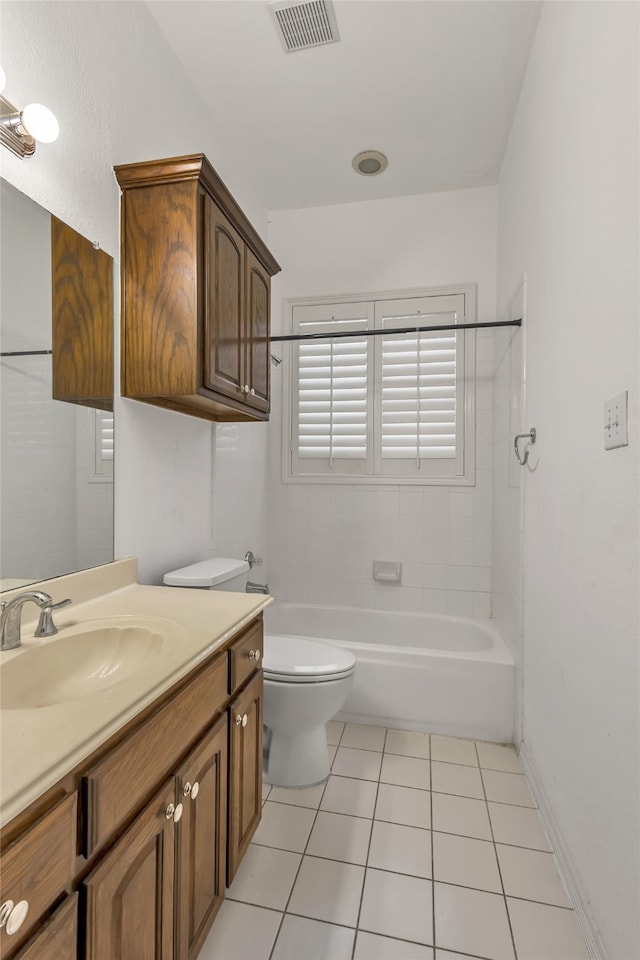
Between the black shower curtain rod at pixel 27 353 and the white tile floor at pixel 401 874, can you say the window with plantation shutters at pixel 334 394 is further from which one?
the black shower curtain rod at pixel 27 353

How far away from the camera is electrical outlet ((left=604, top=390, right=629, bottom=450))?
3.36 ft

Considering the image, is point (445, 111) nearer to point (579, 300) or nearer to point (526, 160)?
point (526, 160)

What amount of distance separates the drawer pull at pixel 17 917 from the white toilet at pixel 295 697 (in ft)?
3.81

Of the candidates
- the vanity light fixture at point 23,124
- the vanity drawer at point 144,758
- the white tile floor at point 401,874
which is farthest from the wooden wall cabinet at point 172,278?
the white tile floor at point 401,874

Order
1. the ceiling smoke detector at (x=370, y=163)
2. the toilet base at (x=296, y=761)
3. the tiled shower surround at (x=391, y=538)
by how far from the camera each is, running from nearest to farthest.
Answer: the toilet base at (x=296, y=761)
the ceiling smoke detector at (x=370, y=163)
the tiled shower surround at (x=391, y=538)

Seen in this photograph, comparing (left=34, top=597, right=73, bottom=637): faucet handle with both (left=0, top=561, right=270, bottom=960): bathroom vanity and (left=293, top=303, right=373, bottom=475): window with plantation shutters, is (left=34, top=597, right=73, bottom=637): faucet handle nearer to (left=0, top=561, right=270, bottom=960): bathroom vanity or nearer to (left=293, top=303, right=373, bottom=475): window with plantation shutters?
(left=0, top=561, right=270, bottom=960): bathroom vanity

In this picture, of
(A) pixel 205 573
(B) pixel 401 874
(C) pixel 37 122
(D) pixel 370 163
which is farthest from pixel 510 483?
→ (C) pixel 37 122

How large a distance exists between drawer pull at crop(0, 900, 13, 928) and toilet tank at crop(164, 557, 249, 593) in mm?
1185

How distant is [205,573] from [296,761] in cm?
80

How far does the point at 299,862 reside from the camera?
146 centimetres

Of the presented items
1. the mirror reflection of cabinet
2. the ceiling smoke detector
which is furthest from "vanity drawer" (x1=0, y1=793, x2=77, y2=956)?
the ceiling smoke detector

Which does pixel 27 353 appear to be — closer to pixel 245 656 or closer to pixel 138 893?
pixel 245 656

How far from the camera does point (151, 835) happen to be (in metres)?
0.85

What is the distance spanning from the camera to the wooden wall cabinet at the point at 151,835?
617 mm
